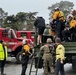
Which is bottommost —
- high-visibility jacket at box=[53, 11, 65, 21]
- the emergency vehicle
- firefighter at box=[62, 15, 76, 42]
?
the emergency vehicle

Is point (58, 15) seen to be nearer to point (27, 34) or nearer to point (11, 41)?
point (11, 41)

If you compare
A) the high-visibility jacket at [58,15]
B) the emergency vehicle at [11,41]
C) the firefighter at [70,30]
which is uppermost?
the high-visibility jacket at [58,15]

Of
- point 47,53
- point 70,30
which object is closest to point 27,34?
point 70,30

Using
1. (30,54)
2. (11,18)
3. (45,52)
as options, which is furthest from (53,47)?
(11,18)

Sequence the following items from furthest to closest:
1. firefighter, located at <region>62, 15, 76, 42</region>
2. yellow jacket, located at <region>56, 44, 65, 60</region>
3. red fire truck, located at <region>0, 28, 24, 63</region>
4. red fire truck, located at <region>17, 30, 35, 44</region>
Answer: red fire truck, located at <region>17, 30, 35, 44</region> → red fire truck, located at <region>0, 28, 24, 63</region> → firefighter, located at <region>62, 15, 76, 42</region> → yellow jacket, located at <region>56, 44, 65, 60</region>

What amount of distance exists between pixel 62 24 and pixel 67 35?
0.49 m

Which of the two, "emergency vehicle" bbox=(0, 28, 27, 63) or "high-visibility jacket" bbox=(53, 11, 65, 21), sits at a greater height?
"high-visibility jacket" bbox=(53, 11, 65, 21)

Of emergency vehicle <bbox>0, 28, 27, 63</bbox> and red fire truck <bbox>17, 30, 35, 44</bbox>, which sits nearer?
emergency vehicle <bbox>0, 28, 27, 63</bbox>

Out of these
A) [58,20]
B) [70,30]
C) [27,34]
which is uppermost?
[58,20]

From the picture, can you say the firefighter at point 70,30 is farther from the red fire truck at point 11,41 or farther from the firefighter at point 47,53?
the red fire truck at point 11,41

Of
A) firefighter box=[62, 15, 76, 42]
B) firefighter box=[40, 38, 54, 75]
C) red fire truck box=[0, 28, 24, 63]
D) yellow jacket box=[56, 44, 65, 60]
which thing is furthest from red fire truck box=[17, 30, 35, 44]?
yellow jacket box=[56, 44, 65, 60]

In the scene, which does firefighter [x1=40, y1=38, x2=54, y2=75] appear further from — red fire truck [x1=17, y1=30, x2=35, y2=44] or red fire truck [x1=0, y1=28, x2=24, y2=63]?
red fire truck [x1=17, y1=30, x2=35, y2=44]

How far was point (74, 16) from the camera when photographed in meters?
13.1

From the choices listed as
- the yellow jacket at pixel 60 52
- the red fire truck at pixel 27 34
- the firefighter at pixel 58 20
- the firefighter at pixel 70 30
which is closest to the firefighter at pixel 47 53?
the firefighter at pixel 58 20
